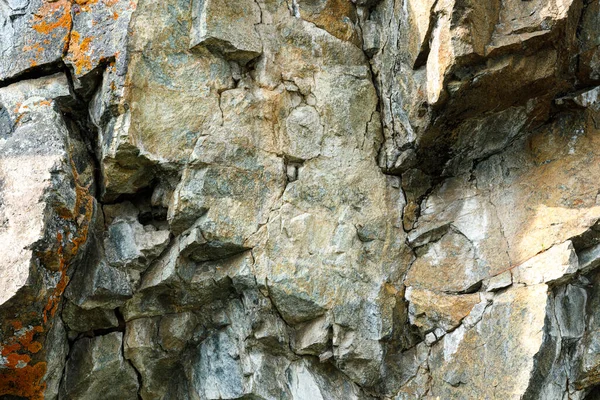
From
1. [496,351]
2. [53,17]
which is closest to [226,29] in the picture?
[53,17]

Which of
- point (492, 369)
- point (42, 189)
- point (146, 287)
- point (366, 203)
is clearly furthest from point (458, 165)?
point (42, 189)

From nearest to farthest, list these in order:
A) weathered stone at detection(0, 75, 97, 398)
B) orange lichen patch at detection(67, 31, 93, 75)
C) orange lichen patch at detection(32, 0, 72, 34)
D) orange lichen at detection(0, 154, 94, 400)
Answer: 1. weathered stone at detection(0, 75, 97, 398)
2. orange lichen at detection(0, 154, 94, 400)
3. orange lichen patch at detection(67, 31, 93, 75)
4. orange lichen patch at detection(32, 0, 72, 34)

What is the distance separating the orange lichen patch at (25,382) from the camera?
4.54 meters

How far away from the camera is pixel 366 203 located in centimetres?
507

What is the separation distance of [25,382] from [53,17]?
2.51 meters

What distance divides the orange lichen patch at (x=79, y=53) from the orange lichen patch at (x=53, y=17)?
107 millimetres

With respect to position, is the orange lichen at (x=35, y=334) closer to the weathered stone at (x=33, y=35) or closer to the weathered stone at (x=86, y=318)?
the weathered stone at (x=86, y=318)

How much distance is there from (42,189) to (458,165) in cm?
279

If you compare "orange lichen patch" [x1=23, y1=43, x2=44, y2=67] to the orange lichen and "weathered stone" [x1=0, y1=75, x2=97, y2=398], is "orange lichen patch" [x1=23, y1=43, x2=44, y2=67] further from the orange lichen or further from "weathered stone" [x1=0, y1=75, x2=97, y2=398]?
the orange lichen

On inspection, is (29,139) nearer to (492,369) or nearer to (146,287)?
(146,287)

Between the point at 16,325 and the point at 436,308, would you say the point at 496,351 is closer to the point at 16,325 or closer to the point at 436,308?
the point at 436,308

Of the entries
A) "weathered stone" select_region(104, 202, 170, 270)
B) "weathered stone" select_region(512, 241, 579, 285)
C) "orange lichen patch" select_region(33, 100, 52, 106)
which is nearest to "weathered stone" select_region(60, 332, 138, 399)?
"weathered stone" select_region(104, 202, 170, 270)

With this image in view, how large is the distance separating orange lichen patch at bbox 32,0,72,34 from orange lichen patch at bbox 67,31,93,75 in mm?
107

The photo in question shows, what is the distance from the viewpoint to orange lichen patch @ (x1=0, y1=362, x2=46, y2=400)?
14.9 ft
